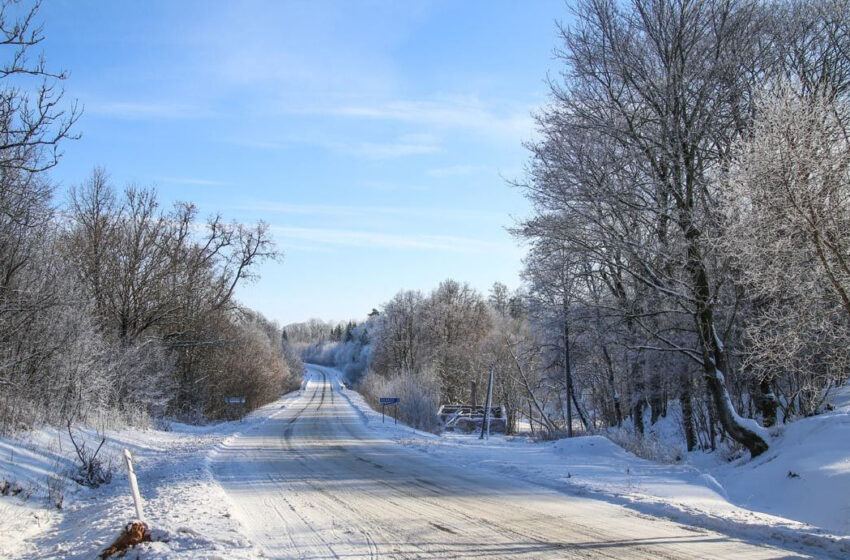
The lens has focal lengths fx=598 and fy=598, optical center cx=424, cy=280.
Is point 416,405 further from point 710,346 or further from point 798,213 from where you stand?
point 798,213

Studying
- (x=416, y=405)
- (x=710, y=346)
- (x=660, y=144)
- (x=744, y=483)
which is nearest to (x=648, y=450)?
(x=710, y=346)

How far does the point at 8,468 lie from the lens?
9.17 m

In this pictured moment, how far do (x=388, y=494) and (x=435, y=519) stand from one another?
2.19 metres

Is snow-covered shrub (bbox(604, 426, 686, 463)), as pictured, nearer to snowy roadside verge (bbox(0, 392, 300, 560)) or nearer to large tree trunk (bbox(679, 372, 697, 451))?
large tree trunk (bbox(679, 372, 697, 451))

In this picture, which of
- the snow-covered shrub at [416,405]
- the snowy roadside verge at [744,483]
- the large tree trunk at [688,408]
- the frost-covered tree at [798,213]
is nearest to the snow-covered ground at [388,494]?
the snowy roadside verge at [744,483]

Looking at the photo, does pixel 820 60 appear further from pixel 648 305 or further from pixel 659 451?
pixel 659 451

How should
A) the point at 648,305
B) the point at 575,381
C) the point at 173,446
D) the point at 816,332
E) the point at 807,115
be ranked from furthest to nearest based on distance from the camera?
the point at 575,381, the point at 173,446, the point at 648,305, the point at 816,332, the point at 807,115

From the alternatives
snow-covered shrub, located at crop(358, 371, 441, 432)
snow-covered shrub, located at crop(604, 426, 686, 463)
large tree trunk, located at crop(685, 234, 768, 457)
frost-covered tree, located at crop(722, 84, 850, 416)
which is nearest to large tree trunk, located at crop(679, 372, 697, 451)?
snow-covered shrub, located at crop(604, 426, 686, 463)

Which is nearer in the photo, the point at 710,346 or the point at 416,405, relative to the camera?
the point at 710,346

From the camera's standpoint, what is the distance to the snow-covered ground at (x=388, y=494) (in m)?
6.45

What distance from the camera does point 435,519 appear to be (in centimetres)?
757

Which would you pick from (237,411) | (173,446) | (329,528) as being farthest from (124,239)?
(329,528)

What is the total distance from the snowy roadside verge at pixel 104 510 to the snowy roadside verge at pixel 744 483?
18.3 feet

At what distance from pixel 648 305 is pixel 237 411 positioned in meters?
30.0
